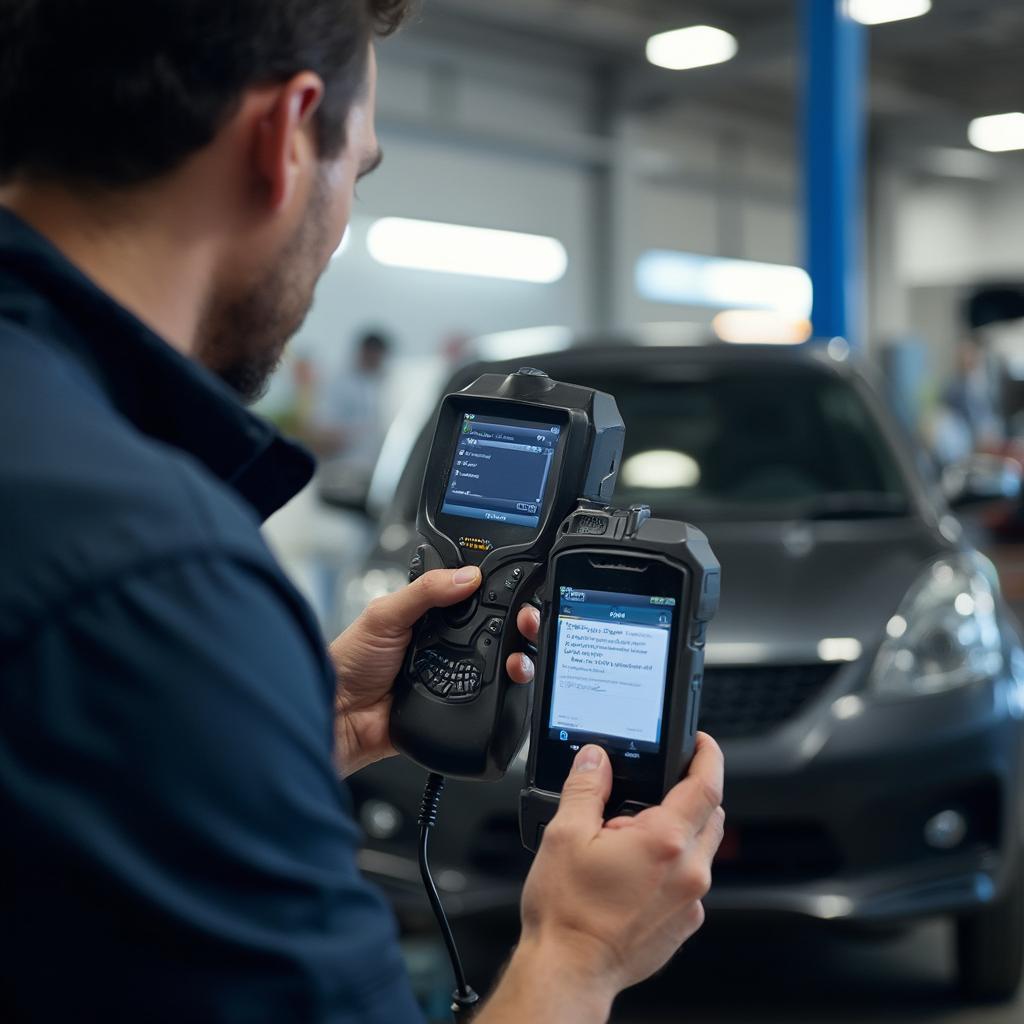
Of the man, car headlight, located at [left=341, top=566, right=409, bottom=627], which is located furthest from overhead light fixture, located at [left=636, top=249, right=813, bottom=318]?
the man

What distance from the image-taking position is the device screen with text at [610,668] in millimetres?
1158

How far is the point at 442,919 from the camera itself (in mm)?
1259

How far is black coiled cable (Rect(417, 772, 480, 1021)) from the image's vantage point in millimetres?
1215

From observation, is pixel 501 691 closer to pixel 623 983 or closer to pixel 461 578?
pixel 461 578

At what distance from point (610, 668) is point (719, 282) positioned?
16851 mm

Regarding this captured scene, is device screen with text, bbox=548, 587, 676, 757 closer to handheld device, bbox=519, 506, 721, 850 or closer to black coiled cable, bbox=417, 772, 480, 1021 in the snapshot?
handheld device, bbox=519, 506, 721, 850

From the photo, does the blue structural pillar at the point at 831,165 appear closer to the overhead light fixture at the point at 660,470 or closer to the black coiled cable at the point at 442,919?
the overhead light fixture at the point at 660,470

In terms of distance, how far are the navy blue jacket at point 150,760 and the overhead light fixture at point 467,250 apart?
1214 centimetres

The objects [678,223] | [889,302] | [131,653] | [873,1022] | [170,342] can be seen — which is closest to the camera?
[131,653]

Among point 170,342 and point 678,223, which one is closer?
point 170,342

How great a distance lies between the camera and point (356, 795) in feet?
9.95

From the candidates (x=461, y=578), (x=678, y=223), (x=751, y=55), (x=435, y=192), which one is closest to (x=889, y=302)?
(x=678, y=223)

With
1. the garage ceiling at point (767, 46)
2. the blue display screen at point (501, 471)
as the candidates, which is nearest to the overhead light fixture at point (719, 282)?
the garage ceiling at point (767, 46)

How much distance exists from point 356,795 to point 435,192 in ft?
35.1
